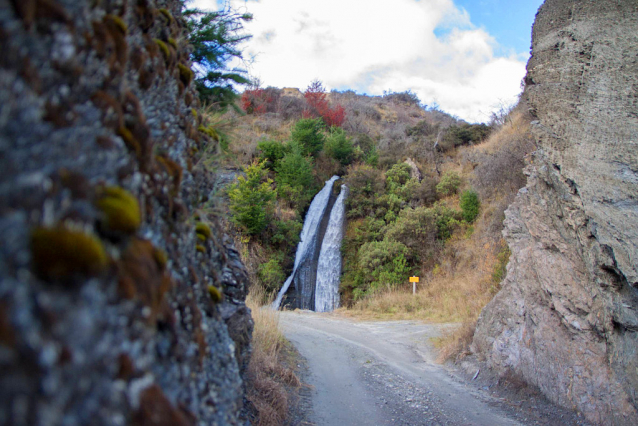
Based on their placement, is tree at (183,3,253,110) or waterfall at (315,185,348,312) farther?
waterfall at (315,185,348,312)

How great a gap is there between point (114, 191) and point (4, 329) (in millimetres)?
577

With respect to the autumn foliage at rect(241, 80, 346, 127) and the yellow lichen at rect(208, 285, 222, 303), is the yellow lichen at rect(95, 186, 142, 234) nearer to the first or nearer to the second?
the yellow lichen at rect(208, 285, 222, 303)

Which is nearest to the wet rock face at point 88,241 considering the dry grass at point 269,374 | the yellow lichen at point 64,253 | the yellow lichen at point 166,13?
the yellow lichen at point 64,253

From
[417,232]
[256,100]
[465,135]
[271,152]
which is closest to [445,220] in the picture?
[417,232]

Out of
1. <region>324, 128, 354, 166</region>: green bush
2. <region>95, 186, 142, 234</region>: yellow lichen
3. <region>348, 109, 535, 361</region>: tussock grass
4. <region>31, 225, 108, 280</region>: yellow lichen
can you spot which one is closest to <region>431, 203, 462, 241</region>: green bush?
<region>348, 109, 535, 361</region>: tussock grass

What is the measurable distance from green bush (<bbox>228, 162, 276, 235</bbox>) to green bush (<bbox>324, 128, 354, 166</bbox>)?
294 inches

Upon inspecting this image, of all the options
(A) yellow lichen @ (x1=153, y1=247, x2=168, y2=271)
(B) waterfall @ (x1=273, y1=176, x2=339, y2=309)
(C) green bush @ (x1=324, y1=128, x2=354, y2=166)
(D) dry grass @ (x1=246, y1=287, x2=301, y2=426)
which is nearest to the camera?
(A) yellow lichen @ (x1=153, y1=247, x2=168, y2=271)

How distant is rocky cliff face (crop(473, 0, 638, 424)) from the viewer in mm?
4430

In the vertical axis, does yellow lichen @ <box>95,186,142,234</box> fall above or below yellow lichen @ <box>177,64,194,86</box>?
below

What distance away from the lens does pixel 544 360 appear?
215 inches

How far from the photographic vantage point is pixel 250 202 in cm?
1764

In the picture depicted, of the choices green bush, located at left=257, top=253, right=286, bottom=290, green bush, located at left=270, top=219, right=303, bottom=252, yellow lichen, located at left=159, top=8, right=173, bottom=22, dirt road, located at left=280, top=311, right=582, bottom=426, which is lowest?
dirt road, located at left=280, top=311, right=582, bottom=426

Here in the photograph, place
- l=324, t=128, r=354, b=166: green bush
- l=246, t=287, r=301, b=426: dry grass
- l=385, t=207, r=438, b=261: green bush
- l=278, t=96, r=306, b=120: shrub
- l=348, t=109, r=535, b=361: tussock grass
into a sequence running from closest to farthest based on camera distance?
l=246, t=287, r=301, b=426: dry grass
l=348, t=109, r=535, b=361: tussock grass
l=385, t=207, r=438, b=261: green bush
l=324, t=128, r=354, b=166: green bush
l=278, t=96, r=306, b=120: shrub

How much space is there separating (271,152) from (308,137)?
3.18m
